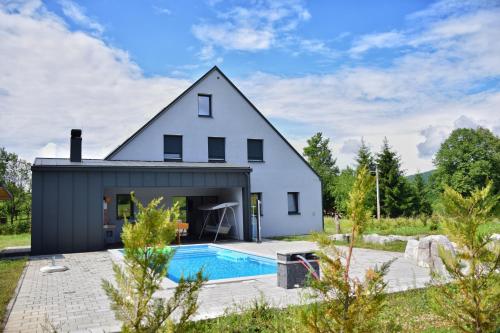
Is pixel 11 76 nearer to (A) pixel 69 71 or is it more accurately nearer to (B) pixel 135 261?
(A) pixel 69 71

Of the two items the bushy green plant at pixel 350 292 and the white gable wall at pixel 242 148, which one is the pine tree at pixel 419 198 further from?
the bushy green plant at pixel 350 292

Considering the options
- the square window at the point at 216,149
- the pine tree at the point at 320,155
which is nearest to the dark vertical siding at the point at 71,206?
the square window at the point at 216,149

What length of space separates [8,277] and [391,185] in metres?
33.1

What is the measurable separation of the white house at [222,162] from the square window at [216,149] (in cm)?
5

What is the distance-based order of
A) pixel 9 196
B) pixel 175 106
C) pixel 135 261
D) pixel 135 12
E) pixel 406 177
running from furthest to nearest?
pixel 406 177
pixel 175 106
pixel 9 196
pixel 135 12
pixel 135 261

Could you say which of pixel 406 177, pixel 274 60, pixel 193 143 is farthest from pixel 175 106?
pixel 406 177

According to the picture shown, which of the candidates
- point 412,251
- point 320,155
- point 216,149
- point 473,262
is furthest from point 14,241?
point 320,155

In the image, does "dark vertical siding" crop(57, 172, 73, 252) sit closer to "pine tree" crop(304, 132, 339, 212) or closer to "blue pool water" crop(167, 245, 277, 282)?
A: "blue pool water" crop(167, 245, 277, 282)

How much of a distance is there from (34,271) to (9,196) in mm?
5960

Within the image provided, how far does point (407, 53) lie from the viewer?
40.2 feet

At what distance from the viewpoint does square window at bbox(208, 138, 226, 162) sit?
66.2ft

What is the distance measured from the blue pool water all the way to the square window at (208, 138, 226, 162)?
18.4ft

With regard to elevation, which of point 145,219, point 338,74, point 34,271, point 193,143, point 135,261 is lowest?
point 34,271

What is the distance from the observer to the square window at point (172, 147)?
19.3 m
